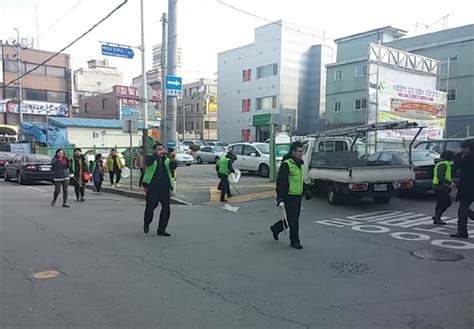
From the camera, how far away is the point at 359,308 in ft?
13.5

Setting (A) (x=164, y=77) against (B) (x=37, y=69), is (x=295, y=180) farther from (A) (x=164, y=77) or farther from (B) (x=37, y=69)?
(B) (x=37, y=69)

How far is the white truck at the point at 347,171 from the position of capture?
399 inches

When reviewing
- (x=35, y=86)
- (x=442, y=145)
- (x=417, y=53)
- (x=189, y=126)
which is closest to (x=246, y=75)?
(x=417, y=53)

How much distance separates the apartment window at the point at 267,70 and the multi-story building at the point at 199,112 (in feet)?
69.0

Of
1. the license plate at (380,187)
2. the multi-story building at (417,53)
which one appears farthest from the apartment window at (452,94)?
the license plate at (380,187)

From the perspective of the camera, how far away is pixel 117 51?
587 inches

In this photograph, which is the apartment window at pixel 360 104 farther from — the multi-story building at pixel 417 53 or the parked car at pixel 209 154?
the parked car at pixel 209 154

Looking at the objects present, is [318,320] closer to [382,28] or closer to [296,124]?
[382,28]

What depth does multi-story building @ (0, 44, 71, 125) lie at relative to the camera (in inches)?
1752

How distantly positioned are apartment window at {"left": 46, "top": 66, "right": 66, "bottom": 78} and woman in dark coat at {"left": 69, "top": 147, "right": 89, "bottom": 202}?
1563 inches

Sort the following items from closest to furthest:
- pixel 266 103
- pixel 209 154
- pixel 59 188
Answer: pixel 59 188 → pixel 209 154 → pixel 266 103

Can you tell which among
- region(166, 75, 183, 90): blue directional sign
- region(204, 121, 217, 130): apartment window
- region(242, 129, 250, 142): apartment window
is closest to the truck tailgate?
region(166, 75, 183, 90): blue directional sign

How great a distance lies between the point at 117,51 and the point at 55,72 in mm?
37442

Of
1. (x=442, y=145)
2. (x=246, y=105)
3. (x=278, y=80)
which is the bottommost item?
(x=442, y=145)
